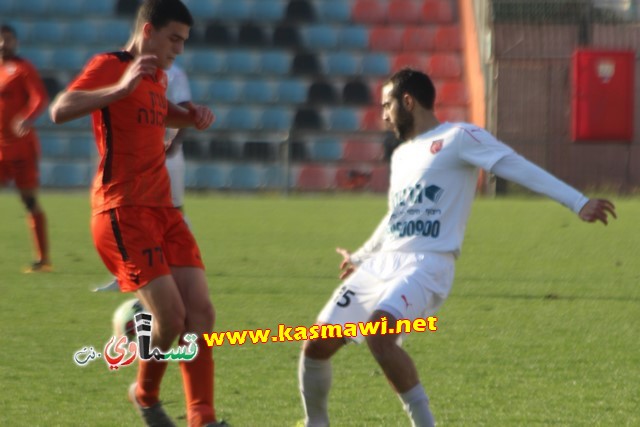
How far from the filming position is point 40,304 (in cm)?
969

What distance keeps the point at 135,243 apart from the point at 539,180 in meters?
1.58

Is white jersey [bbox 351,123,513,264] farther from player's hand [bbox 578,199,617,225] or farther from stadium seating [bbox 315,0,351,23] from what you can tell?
stadium seating [bbox 315,0,351,23]

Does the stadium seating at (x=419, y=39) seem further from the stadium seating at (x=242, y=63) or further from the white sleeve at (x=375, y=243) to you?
the white sleeve at (x=375, y=243)

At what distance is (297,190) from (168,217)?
60.7ft

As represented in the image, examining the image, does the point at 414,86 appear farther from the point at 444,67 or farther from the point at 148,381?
the point at 444,67

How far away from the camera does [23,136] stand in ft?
39.9

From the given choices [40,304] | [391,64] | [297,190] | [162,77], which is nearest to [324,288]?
[40,304]

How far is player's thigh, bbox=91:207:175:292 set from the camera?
543cm

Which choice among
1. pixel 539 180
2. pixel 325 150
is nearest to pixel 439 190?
pixel 539 180

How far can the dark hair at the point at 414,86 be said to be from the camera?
563 centimetres

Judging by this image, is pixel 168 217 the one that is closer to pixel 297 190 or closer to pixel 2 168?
pixel 2 168

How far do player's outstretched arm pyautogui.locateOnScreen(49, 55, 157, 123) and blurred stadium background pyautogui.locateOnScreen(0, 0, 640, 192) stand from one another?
17928mm

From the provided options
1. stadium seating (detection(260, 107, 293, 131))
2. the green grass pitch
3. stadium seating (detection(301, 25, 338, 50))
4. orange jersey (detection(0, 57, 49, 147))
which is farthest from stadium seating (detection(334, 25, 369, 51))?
orange jersey (detection(0, 57, 49, 147))

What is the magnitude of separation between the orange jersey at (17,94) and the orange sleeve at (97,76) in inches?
254
